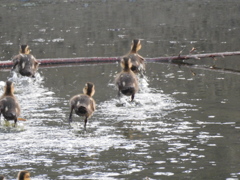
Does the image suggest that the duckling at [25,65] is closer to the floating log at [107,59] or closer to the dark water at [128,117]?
the dark water at [128,117]

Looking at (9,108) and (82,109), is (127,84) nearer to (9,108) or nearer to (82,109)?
(82,109)

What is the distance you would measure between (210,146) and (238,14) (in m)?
23.9

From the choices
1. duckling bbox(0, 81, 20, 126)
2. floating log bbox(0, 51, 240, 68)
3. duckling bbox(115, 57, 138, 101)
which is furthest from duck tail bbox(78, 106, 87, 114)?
floating log bbox(0, 51, 240, 68)

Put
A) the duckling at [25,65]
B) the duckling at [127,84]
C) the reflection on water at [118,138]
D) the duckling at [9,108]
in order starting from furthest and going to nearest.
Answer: the duckling at [25,65] < the duckling at [127,84] < the duckling at [9,108] < the reflection on water at [118,138]

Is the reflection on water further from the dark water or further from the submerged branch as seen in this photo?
the submerged branch

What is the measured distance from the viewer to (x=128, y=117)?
41.7 feet

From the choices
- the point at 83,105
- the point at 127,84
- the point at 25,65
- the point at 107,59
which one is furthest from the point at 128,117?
the point at 107,59

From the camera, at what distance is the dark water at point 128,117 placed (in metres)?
9.77

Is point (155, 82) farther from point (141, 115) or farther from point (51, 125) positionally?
point (51, 125)

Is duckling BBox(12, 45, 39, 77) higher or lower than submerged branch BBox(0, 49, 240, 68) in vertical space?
lower

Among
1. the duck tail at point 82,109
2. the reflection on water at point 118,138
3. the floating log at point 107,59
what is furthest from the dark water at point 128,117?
the duck tail at point 82,109

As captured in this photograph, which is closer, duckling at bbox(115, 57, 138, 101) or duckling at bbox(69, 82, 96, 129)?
duckling at bbox(69, 82, 96, 129)

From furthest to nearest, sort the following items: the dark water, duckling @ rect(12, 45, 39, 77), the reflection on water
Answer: duckling @ rect(12, 45, 39, 77)
the dark water
the reflection on water

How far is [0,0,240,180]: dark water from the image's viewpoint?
9.77m
